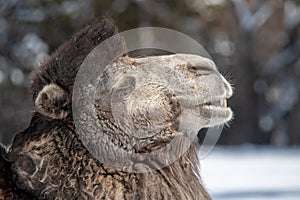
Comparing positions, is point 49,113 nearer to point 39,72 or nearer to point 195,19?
point 39,72

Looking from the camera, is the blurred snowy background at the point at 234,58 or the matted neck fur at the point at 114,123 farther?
the blurred snowy background at the point at 234,58

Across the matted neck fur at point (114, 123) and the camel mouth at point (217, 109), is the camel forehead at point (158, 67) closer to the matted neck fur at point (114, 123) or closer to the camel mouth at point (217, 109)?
the matted neck fur at point (114, 123)

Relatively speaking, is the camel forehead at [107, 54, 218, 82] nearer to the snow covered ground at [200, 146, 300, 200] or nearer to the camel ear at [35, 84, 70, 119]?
the camel ear at [35, 84, 70, 119]

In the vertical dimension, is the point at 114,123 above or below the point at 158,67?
below

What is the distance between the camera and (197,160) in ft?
13.7

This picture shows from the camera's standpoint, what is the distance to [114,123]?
3.85m

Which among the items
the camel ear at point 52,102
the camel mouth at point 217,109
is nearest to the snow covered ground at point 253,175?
the camel mouth at point 217,109

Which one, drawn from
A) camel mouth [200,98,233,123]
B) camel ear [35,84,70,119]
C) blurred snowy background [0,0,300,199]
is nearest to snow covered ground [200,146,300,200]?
blurred snowy background [0,0,300,199]

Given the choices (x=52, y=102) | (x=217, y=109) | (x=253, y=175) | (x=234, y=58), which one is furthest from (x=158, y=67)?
(x=234, y=58)

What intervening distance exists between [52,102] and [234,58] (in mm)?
24996

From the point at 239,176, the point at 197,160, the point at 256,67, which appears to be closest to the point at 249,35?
the point at 256,67

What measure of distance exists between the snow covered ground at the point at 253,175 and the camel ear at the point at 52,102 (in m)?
5.85

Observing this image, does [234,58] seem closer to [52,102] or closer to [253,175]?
[253,175]

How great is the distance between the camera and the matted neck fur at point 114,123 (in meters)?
Result: 3.72
